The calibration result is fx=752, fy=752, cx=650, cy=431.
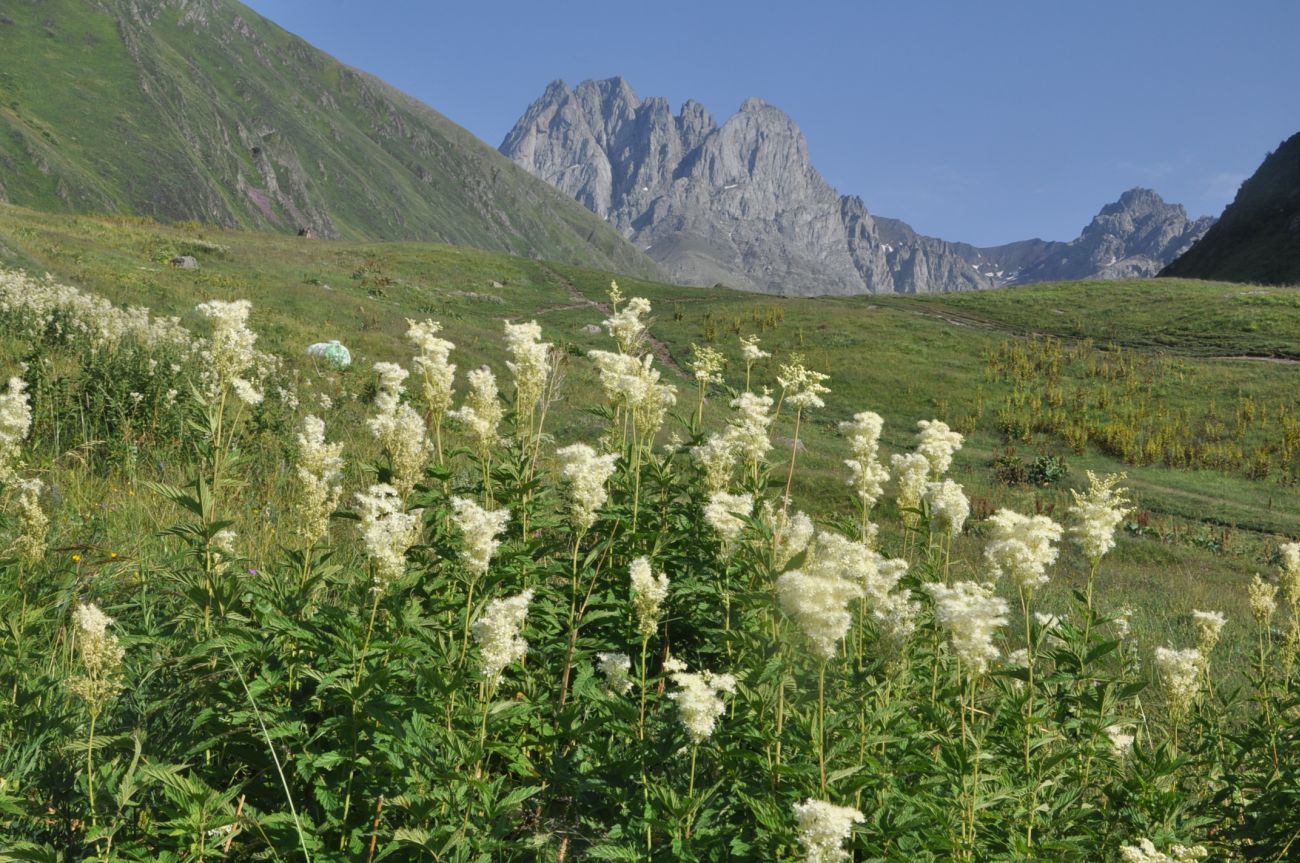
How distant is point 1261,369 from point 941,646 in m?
40.7

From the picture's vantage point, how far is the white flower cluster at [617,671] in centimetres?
376

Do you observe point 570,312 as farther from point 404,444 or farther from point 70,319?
point 404,444

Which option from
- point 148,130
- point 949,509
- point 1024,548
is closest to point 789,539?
point 949,509

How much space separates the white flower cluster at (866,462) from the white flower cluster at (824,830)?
2.44m

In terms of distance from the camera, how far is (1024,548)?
366 cm

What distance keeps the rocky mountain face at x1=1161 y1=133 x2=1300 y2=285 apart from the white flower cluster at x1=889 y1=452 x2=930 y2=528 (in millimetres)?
94837

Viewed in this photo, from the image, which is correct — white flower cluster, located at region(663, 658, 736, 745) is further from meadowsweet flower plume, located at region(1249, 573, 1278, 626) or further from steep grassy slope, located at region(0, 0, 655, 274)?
steep grassy slope, located at region(0, 0, 655, 274)

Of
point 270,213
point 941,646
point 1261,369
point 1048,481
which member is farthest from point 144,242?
point 270,213

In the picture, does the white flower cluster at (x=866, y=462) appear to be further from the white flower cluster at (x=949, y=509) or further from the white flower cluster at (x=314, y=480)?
the white flower cluster at (x=314, y=480)

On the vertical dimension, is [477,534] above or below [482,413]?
below

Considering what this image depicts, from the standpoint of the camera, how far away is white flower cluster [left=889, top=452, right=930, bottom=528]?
16.2ft

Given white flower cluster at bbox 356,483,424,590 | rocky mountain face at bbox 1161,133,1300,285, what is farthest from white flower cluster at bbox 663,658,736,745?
rocky mountain face at bbox 1161,133,1300,285

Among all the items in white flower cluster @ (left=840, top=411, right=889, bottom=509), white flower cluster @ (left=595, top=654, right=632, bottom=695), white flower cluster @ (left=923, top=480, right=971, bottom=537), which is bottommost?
white flower cluster @ (left=595, top=654, right=632, bottom=695)

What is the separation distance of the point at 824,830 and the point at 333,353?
22190mm
